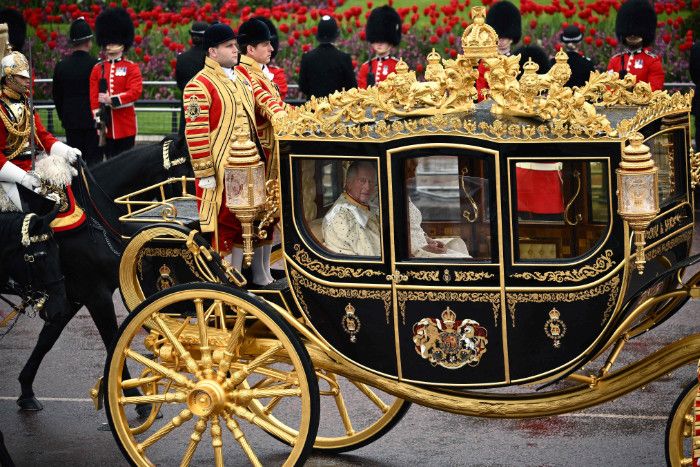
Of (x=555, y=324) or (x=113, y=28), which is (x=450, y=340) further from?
(x=113, y=28)

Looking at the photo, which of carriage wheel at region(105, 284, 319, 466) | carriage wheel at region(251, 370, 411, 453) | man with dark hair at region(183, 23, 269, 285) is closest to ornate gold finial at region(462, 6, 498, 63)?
man with dark hair at region(183, 23, 269, 285)

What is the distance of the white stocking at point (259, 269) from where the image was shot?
6.35 meters

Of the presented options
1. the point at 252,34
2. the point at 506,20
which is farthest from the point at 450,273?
the point at 506,20

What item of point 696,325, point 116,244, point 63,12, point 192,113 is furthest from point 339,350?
point 63,12

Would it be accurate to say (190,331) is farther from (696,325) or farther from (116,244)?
(696,325)

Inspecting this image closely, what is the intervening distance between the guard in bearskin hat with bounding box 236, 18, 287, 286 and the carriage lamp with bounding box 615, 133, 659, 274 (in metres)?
1.48

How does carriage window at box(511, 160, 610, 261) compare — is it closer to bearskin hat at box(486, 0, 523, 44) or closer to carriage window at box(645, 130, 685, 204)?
carriage window at box(645, 130, 685, 204)

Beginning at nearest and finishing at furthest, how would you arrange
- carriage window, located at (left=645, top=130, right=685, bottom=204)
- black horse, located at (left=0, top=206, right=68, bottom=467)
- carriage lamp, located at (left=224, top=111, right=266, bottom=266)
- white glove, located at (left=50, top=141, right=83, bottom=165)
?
1. carriage lamp, located at (left=224, top=111, right=266, bottom=266)
2. carriage window, located at (left=645, top=130, right=685, bottom=204)
3. black horse, located at (left=0, top=206, right=68, bottom=467)
4. white glove, located at (left=50, top=141, right=83, bottom=165)

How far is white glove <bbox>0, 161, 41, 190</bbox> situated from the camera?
23.4 feet

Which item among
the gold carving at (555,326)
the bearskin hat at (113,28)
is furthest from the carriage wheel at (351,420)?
the bearskin hat at (113,28)

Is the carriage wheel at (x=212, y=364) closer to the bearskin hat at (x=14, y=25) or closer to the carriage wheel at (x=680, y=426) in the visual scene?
the carriage wheel at (x=680, y=426)

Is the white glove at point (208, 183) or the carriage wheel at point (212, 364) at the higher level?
the white glove at point (208, 183)

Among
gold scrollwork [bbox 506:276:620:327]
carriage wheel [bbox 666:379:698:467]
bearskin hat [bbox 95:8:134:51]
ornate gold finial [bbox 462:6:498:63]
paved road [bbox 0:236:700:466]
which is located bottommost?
paved road [bbox 0:236:700:466]

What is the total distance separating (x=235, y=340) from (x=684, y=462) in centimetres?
179
